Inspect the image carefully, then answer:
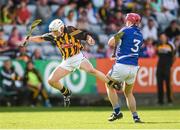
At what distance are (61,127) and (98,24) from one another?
1229 cm

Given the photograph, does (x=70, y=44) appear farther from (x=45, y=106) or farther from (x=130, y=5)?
(x=130, y=5)

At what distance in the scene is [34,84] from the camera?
73.9 feet

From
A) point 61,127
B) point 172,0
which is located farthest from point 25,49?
point 61,127

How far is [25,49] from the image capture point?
23.5m

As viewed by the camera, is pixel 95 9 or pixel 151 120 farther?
pixel 95 9

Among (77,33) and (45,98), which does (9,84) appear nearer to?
(45,98)

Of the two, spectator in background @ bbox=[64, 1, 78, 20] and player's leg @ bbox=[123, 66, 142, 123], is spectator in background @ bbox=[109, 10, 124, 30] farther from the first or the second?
player's leg @ bbox=[123, 66, 142, 123]

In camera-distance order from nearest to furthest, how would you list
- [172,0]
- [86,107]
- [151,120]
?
[151,120] → [86,107] → [172,0]

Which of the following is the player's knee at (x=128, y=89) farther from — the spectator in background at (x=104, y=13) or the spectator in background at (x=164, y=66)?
the spectator in background at (x=104, y=13)

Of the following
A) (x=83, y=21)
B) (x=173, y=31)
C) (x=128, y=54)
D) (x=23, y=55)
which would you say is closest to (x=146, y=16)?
(x=173, y=31)

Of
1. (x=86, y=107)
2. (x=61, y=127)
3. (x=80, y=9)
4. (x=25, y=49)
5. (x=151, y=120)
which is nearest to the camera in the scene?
(x=61, y=127)

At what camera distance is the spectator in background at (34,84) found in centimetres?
2245

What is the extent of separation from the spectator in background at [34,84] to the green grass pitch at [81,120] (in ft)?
9.54

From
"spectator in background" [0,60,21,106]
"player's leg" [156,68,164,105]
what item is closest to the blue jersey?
"spectator in background" [0,60,21,106]
